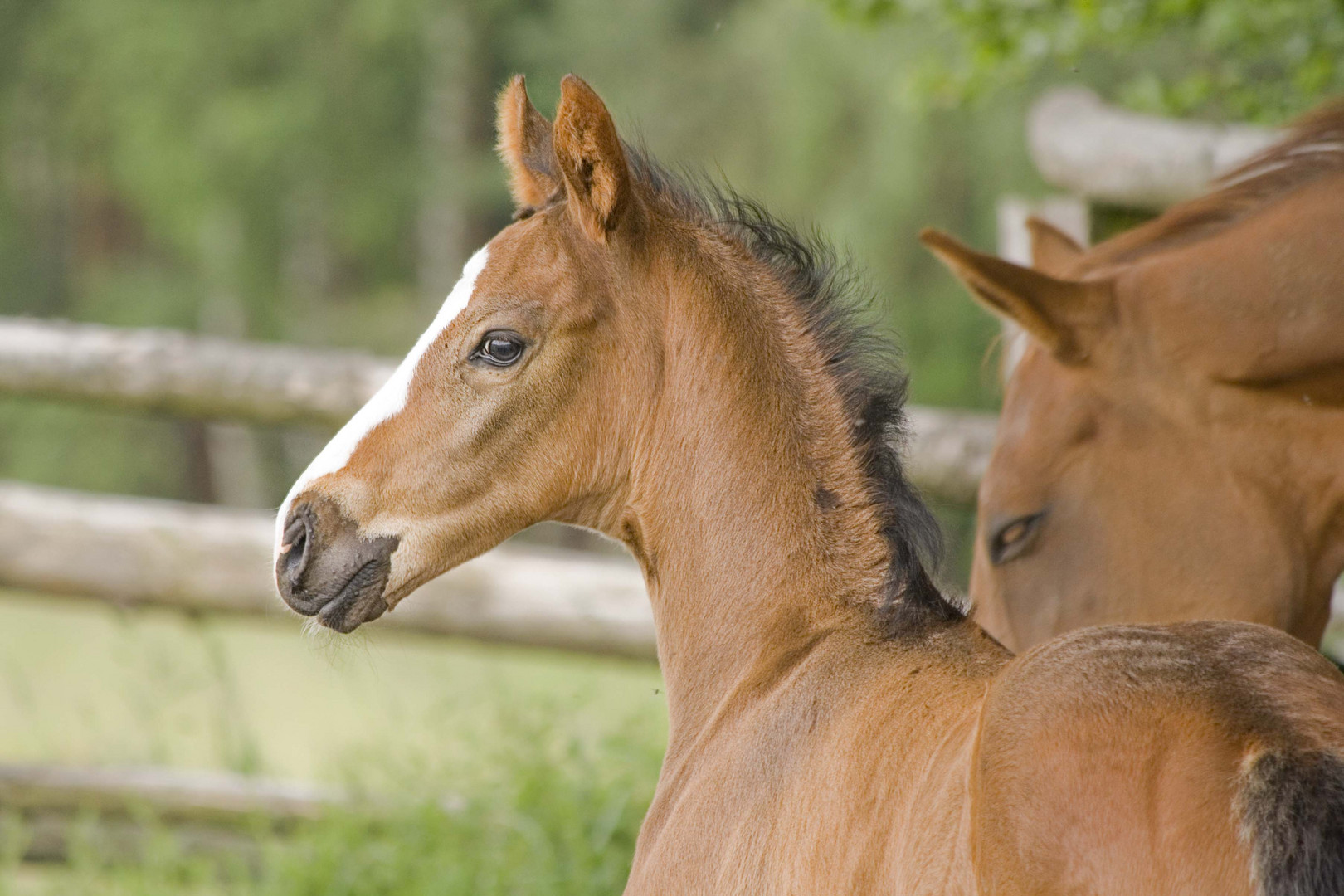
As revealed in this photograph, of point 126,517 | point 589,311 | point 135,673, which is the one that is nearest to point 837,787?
point 589,311

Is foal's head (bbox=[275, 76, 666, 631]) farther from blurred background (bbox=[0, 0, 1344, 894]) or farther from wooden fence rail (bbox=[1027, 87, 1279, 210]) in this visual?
wooden fence rail (bbox=[1027, 87, 1279, 210])

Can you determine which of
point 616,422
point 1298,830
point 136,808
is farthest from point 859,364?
point 136,808

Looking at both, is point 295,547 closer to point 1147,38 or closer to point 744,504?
point 744,504

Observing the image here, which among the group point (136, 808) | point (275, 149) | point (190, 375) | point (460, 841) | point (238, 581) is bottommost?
point (275, 149)

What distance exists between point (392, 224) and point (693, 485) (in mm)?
13023

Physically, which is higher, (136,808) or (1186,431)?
(1186,431)

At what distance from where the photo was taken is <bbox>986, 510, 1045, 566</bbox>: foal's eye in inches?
89.9

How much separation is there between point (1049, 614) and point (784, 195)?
9174mm

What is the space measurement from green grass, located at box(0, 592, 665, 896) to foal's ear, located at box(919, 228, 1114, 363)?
1.52m

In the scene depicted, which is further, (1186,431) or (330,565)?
(1186,431)

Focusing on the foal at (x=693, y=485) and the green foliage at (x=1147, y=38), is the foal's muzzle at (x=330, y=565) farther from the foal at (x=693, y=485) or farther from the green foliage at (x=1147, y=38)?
the green foliage at (x=1147, y=38)

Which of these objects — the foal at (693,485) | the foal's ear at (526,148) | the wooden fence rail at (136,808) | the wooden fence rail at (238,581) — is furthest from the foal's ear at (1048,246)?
the wooden fence rail at (136,808)

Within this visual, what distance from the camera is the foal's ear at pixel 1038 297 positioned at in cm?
217

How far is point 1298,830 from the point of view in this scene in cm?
115
